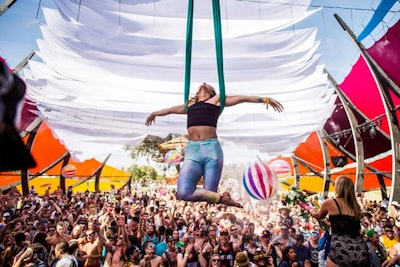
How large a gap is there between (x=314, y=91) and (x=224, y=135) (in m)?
2.47

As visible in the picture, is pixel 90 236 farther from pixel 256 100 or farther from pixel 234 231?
pixel 256 100

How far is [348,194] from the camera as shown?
3092 mm

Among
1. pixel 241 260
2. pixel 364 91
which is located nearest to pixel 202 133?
pixel 241 260

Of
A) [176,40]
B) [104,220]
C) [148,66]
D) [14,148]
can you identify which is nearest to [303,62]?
[176,40]

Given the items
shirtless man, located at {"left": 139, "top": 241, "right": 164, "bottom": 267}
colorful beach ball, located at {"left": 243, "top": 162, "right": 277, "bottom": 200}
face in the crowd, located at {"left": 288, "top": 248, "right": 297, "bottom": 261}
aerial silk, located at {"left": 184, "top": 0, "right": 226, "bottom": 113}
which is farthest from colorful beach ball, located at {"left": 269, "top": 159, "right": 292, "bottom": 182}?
aerial silk, located at {"left": 184, "top": 0, "right": 226, "bottom": 113}

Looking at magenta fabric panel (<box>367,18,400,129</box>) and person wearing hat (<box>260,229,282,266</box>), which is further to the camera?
magenta fabric panel (<box>367,18,400,129</box>)

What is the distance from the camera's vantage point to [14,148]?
0.92 metres

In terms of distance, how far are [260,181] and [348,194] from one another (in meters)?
4.18

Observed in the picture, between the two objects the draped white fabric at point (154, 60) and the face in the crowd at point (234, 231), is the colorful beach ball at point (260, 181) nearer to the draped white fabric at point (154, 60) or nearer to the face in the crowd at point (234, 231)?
the face in the crowd at point (234, 231)

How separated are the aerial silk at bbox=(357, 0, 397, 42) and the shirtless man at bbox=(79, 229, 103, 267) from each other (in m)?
8.07

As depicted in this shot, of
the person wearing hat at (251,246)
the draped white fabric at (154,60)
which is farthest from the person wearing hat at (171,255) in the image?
the draped white fabric at (154,60)

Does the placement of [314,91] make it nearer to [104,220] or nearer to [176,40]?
[176,40]

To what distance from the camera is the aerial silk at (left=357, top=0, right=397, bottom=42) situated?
7.67 metres

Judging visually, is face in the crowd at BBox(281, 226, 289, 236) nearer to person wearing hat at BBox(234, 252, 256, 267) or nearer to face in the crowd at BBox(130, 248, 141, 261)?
person wearing hat at BBox(234, 252, 256, 267)
